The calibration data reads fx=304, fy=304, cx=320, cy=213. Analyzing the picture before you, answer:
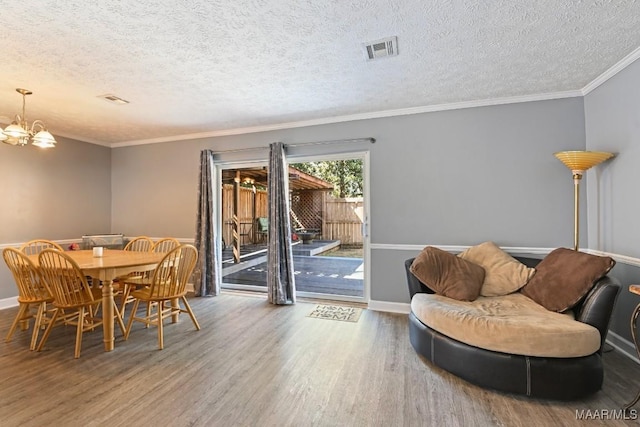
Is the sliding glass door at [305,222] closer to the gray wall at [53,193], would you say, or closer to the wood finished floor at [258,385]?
the wood finished floor at [258,385]

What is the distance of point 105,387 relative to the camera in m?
2.19

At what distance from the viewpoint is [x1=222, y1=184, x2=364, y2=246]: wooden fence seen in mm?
5828

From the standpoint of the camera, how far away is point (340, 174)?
5.83 meters

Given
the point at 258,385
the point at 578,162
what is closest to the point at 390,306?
the point at 258,385

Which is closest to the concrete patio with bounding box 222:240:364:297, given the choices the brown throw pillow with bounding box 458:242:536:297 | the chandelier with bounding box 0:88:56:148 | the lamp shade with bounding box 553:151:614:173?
the brown throw pillow with bounding box 458:242:536:297

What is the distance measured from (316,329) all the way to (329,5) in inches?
114

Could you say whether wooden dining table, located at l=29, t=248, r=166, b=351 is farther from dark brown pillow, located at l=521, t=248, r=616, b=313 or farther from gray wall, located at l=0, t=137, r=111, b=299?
dark brown pillow, located at l=521, t=248, r=616, b=313

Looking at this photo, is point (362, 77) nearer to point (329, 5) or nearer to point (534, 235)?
point (329, 5)

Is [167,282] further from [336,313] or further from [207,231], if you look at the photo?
[336,313]

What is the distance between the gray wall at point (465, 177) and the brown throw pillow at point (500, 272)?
0.42m

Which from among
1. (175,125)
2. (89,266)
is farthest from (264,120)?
(89,266)

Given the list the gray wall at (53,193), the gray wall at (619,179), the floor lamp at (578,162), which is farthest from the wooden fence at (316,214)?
the gray wall at (619,179)

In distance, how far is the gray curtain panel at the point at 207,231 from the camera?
183 inches

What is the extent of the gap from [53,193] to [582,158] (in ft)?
22.1
